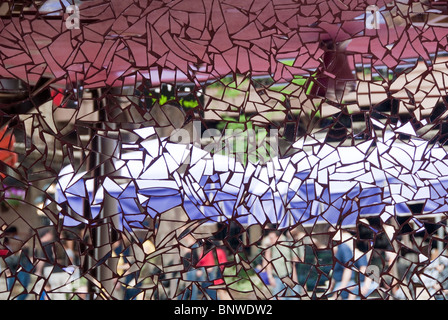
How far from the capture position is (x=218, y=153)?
2.53 m

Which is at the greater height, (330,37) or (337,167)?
(330,37)

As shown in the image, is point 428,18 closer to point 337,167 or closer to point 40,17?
point 337,167

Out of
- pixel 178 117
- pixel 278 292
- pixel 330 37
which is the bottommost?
pixel 278 292

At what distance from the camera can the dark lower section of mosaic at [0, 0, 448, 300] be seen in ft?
8.13

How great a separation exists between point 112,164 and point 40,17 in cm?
60

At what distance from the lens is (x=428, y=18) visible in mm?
2652

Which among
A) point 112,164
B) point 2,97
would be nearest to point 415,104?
point 112,164

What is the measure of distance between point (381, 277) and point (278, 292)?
389 mm

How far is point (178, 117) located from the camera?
2.53 meters

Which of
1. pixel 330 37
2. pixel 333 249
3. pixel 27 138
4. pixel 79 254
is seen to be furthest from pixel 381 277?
pixel 27 138

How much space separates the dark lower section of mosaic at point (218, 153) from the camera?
2.48 metres

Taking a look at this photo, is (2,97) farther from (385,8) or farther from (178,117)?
(385,8)

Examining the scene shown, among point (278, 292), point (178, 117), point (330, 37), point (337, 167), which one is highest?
point (330, 37)

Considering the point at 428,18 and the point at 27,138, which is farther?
the point at 428,18
